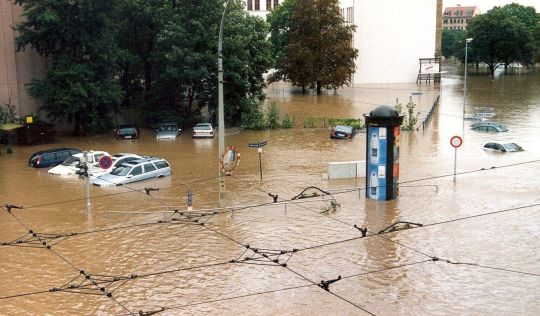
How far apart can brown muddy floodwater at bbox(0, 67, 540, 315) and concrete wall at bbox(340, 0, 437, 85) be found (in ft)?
182

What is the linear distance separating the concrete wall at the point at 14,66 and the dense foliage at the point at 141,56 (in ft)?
3.81

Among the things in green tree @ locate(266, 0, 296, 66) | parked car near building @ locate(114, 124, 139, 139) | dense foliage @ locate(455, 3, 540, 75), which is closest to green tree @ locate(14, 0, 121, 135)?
parked car near building @ locate(114, 124, 139, 139)

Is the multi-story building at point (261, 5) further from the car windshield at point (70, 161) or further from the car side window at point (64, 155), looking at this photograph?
the car windshield at point (70, 161)

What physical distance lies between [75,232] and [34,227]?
5.71 feet

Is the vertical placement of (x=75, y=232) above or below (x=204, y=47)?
below

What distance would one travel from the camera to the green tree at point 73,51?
39781 millimetres

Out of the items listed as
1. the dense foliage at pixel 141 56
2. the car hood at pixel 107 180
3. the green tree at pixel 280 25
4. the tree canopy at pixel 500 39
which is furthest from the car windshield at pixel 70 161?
the tree canopy at pixel 500 39

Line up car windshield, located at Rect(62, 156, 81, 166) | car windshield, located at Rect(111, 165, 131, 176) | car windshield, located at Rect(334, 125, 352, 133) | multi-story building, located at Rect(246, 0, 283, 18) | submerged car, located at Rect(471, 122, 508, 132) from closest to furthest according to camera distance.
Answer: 1. car windshield, located at Rect(111, 165, 131, 176)
2. car windshield, located at Rect(62, 156, 81, 166)
3. car windshield, located at Rect(334, 125, 352, 133)
4. submerged car, located at Rect(471, 122, 508, 132)
5. multi-story building, located at Rect(246, 0, 283, 18)

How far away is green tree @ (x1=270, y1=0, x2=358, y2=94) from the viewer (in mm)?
69312

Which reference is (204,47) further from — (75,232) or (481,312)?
(481,312)

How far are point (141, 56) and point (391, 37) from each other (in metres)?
47.7

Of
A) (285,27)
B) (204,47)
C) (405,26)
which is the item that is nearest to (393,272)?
(204,47)

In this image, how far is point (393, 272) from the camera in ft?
54.3

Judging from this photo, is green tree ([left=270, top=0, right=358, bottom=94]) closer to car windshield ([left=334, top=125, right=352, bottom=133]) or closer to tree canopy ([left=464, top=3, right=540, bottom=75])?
car windshield ([left=334, top=125, right=352, bottom=133])
